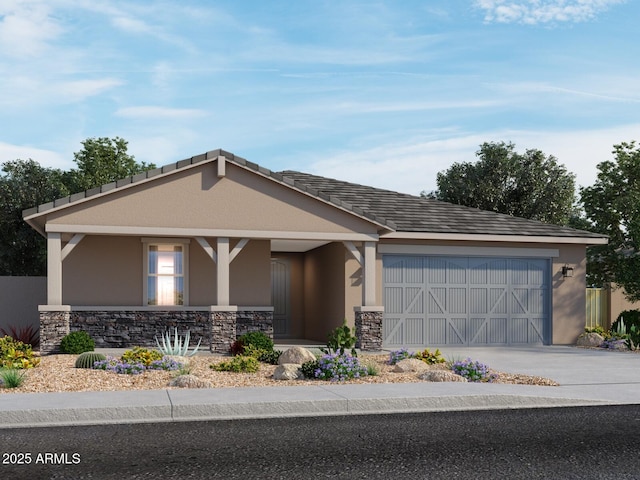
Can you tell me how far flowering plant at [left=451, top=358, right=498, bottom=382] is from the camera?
1336 cm

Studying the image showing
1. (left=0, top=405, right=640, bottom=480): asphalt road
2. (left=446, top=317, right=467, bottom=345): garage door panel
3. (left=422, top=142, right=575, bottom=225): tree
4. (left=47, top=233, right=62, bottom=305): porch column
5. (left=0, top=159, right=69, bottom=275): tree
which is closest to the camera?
(left=0, top=405, right=640, bottom=480): asphalt road

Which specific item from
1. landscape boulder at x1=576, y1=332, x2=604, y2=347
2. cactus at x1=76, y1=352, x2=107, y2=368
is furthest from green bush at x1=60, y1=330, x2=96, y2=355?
landscape boulder at x1=576, y1=332, x2=604, y2=347

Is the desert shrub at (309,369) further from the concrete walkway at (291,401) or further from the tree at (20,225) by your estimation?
the tree at (20,225)

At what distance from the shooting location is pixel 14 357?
47.1 feet

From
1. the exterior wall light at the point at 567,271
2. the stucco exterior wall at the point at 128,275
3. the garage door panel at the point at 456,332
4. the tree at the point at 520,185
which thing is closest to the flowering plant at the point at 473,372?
the stucco exterior wall at the point at 128,275

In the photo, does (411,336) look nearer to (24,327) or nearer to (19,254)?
(24,327)

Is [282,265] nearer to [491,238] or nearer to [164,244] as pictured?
[164,244]

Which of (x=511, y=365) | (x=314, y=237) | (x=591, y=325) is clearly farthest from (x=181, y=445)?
(x=591, y=325)

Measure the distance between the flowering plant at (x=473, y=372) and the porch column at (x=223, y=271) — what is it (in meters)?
6.21

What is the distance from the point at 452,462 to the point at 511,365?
29.8 ft

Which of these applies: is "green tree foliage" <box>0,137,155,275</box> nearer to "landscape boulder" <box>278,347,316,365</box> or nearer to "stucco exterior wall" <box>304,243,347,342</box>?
"stucco exterior wall" <box>304,243,347,342</box>

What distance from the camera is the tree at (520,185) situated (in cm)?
4003

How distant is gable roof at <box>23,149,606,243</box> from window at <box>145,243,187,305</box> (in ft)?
7.50

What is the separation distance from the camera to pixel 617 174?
1083 inches
